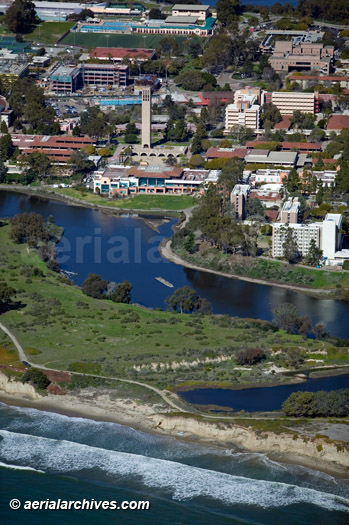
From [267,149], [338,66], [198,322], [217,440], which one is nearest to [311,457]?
[217,440]

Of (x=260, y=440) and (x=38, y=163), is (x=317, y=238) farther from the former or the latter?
(x=260, y=440)

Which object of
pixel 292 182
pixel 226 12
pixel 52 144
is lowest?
pixel 52 144

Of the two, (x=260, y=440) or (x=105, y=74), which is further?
(x=105, y=74)

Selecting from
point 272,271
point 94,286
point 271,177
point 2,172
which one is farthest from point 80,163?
point 94,286

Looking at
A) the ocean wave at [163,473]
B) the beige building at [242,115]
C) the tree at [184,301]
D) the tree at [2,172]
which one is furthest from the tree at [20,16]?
the ocean wave at [163,473]

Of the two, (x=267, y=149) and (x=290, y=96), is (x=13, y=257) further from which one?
(x=290, y=96)
